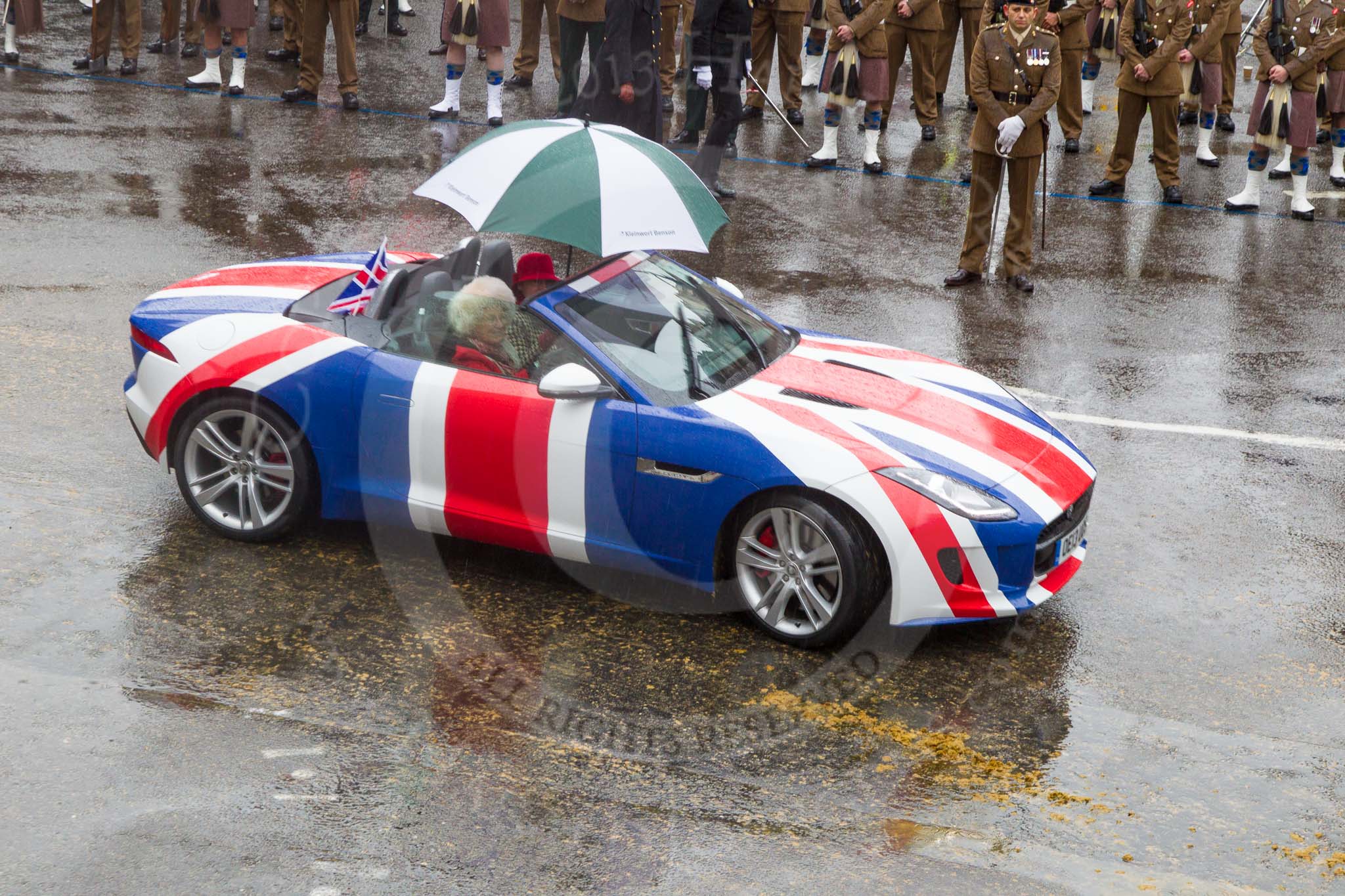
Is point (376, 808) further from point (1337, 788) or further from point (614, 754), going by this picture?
point (1337, 788)

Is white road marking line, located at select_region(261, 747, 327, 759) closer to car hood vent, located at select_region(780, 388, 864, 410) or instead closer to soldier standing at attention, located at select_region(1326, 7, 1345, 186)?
car hood vent, located at select_region(780, 388, 864, 410)

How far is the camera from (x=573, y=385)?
5.49 meters

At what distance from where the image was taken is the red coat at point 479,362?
5734 millimetres

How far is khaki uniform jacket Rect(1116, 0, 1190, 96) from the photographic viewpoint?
492 inches

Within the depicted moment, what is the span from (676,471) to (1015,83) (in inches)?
224

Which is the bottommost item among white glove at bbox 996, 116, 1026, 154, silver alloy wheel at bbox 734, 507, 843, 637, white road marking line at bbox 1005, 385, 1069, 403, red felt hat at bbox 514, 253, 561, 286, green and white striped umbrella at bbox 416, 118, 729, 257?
silver alloy wheel at bbox 734, 507, 843, 637

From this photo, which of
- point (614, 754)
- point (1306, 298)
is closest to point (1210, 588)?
point (614, 754)

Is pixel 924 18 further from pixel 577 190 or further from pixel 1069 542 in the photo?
pixel 1069 542

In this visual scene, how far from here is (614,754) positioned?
4805 millimetres

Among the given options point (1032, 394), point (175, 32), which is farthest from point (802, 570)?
point (175, 32)

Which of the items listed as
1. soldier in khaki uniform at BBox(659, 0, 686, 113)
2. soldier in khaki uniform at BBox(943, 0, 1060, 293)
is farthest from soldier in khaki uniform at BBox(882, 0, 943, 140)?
soldier in khaki uniform at BBox(943, 0, 1060, 293)

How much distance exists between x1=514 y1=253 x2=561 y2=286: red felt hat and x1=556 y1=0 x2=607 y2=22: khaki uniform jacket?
24.5ft

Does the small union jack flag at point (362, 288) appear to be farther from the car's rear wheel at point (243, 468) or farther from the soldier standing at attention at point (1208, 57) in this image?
the soldier standing at attention at point (1208, 57)

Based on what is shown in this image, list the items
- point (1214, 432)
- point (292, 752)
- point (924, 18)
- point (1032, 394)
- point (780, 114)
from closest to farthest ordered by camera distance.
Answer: point (292, 752), point (1214, 432), point (1032, 394), point (780, 114), point (924, 18)
